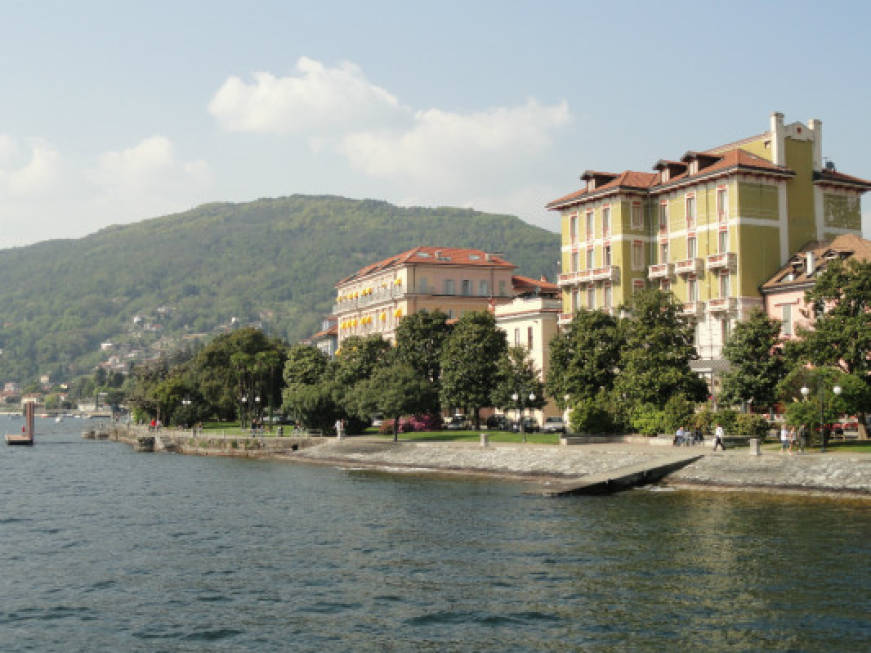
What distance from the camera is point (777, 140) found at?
8031 cm

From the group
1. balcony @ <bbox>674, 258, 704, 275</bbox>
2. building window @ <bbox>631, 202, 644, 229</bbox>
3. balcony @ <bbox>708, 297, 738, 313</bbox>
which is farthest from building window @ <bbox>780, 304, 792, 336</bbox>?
building window @ <bbox>631, 202, 644, 229</bbox>

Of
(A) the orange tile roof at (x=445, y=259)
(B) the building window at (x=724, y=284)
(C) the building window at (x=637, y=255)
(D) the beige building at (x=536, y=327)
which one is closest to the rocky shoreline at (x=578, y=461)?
(B) the building window at (x=724, y=284)

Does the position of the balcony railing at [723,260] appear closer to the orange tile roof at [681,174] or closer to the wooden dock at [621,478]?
the orange tile roof at [681,174]

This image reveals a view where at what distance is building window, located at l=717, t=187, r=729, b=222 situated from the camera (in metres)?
77.2

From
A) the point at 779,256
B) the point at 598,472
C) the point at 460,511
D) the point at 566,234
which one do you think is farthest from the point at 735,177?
the point at 460,511

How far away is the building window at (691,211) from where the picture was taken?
3164 inches

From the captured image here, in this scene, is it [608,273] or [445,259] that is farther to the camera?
[445,259]

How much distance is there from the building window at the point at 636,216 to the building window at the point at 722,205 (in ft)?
29.2

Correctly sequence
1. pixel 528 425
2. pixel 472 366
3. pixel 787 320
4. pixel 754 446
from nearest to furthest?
pixel 754 446
pixel 787 320
pixel 472 366
pixel 528 425

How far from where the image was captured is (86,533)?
45.4 meters

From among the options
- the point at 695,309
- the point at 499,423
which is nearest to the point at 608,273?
the point at 695,309

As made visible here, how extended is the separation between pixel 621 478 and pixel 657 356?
1480cm

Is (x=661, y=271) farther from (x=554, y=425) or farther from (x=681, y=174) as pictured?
(x=554, y=425)

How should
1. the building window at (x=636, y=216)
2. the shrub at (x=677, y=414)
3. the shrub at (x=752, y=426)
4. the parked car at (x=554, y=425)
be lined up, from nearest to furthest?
the shrub at (x=752, y=426) < the shrub at (x=677, y=414) < the parked car at (x=554, y=425) < the building window at (x=636, y=216)
